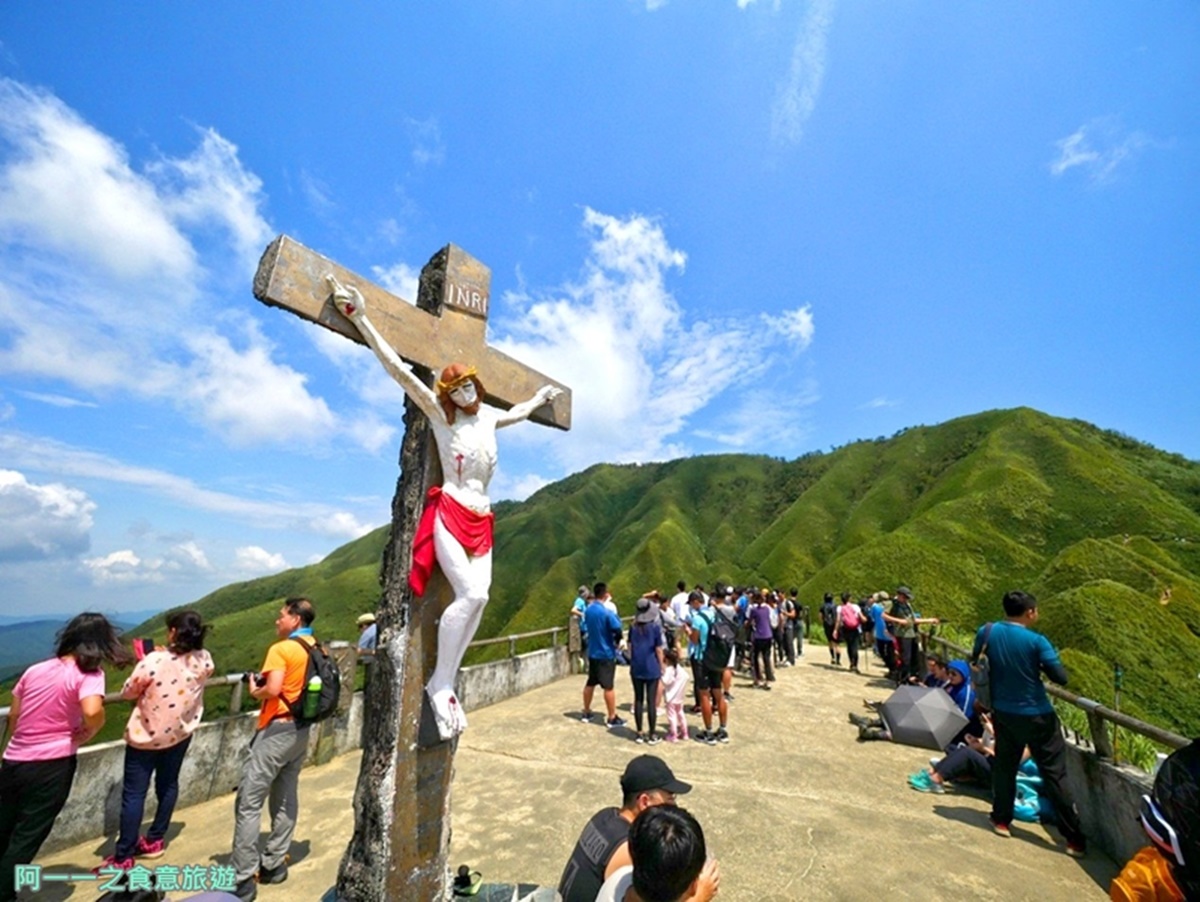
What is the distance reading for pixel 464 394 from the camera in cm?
280

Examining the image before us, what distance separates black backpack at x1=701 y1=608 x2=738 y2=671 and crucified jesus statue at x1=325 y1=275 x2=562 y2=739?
486 centimetres

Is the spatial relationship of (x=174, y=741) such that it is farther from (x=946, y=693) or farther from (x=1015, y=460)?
(x=1015, y=460)

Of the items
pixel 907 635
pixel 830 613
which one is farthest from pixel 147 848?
pixel 830 613

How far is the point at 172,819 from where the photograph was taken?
486 centimetres

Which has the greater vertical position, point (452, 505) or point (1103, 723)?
point (452, 505)

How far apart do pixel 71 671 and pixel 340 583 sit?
8160 centimetres

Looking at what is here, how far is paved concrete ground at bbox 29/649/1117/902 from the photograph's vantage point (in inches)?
152

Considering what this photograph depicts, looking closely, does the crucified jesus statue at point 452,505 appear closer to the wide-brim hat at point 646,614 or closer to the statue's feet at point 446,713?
the statue's feet at point 446,713

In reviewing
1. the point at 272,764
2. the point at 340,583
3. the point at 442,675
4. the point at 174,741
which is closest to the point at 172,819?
the point at 174,741

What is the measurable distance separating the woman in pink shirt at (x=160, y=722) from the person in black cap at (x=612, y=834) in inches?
128

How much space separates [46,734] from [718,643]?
247 inches

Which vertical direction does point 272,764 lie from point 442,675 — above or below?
below

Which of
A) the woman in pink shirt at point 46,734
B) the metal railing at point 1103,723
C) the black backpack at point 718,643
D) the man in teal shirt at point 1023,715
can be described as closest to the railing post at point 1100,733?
the metal railing at point 1103,723

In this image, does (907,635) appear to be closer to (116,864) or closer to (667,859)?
(667,859)
